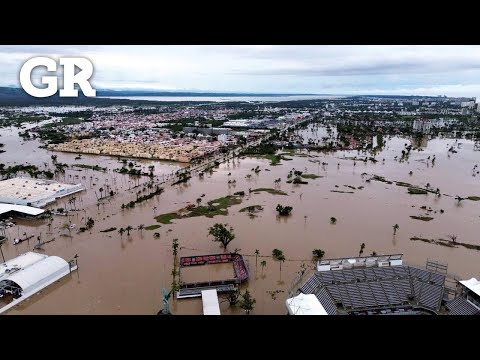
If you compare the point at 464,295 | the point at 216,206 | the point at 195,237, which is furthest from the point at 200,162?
the point at 464,295

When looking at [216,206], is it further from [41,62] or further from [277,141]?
[277,141]

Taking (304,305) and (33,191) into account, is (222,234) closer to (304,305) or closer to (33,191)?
(304,305)

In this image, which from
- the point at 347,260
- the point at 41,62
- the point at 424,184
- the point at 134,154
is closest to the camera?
the point at 41,62

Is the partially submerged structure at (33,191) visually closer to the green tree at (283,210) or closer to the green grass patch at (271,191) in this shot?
the green grass patch at (271,191)

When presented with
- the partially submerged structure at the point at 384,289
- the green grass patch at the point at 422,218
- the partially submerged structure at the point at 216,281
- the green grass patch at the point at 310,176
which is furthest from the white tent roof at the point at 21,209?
the green grass patch at the point at 422,218

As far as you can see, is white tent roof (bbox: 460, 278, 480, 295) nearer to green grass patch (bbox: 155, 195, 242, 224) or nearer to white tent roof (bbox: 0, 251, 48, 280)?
green grass patch (bbox: 155, 195, 242, 224)

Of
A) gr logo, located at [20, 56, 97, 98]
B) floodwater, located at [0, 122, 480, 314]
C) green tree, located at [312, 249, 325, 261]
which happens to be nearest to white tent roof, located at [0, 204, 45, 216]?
floodwater, located at [0, 122, 480, 314]
